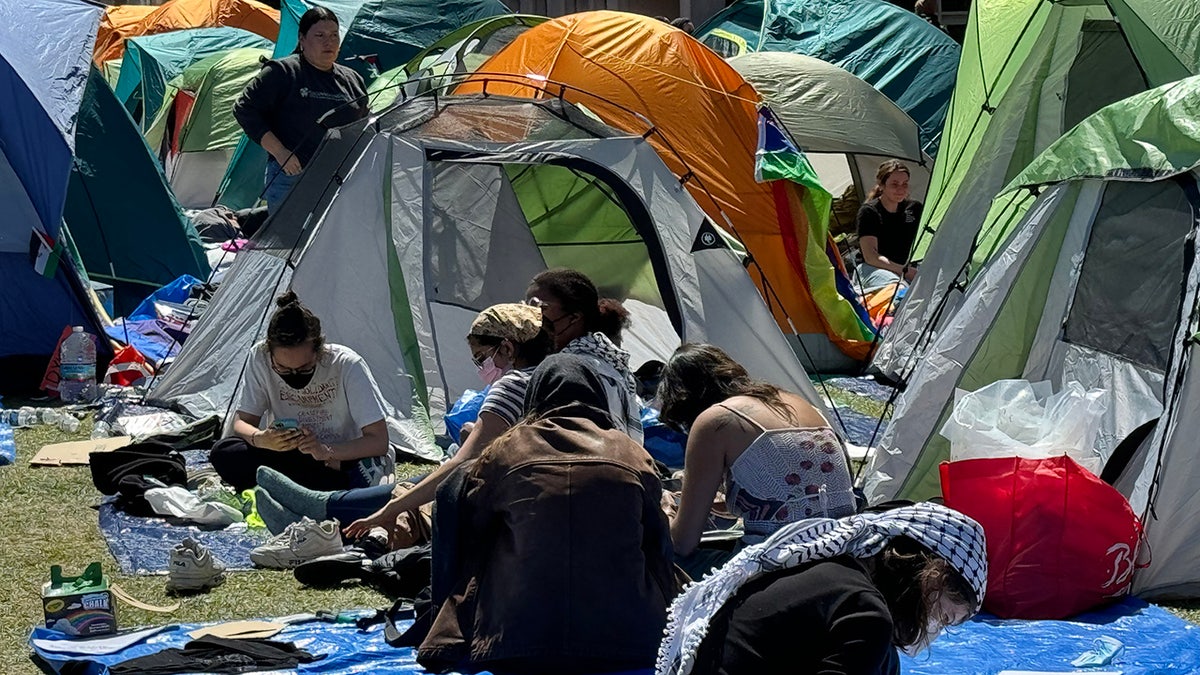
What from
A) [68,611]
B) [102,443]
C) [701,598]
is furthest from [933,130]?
[701,598]

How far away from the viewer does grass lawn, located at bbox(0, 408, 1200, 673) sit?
5.03m

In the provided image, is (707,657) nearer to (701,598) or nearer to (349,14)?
(701,598)

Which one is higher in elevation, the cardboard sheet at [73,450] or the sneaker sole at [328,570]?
the sneaker sole at [328,570]

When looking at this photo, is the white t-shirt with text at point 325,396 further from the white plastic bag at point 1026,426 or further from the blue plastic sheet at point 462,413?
the white plastic bag at point 1026,426

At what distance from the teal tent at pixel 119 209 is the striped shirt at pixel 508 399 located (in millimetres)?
5859

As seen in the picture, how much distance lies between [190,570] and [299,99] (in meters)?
4.27

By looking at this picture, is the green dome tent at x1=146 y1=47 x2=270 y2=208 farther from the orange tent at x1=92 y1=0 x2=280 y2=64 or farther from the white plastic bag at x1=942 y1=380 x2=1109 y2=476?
the white plastic bag at x1=942 y1=380 x2=1109 y2=476

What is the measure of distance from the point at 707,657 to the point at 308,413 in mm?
3560

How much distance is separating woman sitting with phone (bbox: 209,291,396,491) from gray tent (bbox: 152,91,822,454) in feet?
3.26

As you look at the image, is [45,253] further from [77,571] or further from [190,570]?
[190,570]

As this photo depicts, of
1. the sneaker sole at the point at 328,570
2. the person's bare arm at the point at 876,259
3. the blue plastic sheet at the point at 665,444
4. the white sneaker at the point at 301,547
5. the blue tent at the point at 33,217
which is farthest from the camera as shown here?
the person's bare arm at the point at 876,259

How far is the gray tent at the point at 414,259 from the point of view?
746 centimetres

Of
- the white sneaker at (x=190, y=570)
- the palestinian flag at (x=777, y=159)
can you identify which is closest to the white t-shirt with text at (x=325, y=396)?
the white sneaker at (x=190, y=570)

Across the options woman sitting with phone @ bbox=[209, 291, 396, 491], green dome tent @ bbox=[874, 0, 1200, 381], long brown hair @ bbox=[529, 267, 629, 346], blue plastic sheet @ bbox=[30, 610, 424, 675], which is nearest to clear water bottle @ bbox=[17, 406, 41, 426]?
woman sitting with phone @ bbox=[209, 291, 396, 491]
